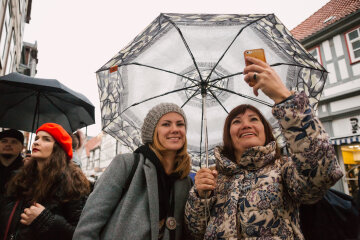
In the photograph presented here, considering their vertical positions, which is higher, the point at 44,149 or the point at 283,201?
the point at 44,149

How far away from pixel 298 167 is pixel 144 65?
167cm

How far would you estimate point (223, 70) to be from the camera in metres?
2.31

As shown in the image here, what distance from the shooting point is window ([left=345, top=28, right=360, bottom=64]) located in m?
10.4

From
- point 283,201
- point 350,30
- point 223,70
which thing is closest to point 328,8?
point 350,30

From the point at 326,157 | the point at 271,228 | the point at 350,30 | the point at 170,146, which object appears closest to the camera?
the point at 326,157

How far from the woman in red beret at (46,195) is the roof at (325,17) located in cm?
1288

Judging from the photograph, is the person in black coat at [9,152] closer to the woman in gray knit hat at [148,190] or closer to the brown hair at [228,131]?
the woman in gray knit hat at [148,190]

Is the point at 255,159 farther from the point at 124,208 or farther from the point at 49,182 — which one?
the point at 49,182

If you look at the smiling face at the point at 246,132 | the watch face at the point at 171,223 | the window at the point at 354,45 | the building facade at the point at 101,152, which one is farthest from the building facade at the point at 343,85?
the building facade at the point at 101,152

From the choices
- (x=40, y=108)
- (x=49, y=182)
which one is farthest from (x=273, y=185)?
(x=40, y=108)

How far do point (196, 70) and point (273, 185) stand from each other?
1327 mm

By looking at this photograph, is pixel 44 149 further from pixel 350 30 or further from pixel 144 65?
pixel 350 30

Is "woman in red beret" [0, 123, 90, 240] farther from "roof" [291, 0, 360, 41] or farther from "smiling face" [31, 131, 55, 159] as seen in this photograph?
"roof" [291, 0, 360, 41]

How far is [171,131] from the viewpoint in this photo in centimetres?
211
